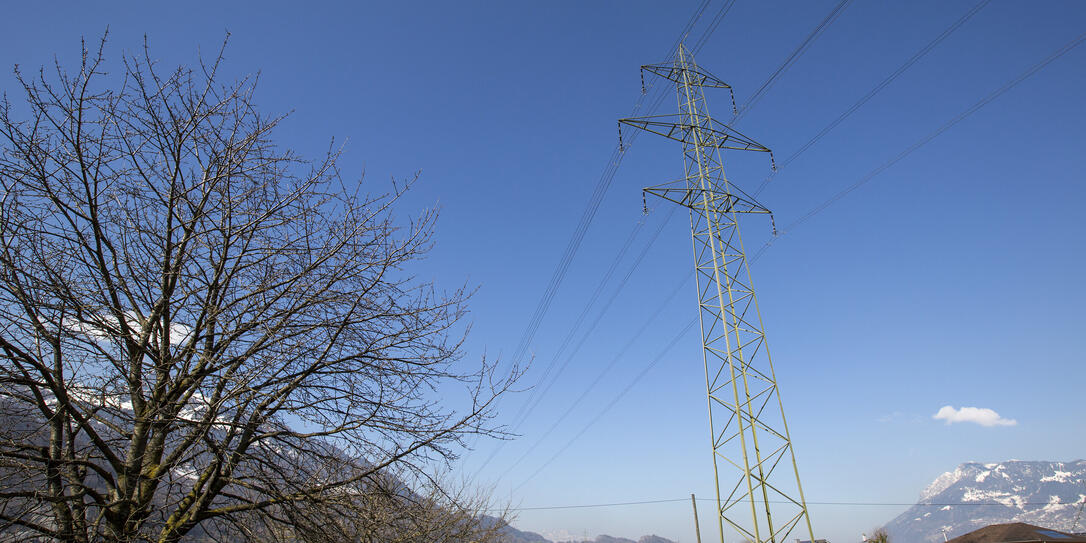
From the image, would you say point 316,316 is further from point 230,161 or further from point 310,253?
point 230,161

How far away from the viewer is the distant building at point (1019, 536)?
95.5ft

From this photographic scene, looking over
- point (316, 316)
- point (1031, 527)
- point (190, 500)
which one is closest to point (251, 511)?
point (190, 500)

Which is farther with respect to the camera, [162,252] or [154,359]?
[162,252]

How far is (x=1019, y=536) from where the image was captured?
105 ft

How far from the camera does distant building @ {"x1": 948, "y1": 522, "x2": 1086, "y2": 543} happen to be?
29094 mm

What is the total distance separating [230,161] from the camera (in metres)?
5.25

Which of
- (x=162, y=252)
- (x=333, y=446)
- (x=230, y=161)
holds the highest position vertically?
(x=230, y=161)

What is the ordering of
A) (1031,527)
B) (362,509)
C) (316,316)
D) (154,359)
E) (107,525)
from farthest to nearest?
(1031,527) < (316,316) < (362,509) < (154,359) < (107,525)

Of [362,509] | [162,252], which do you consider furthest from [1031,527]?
[162,252]

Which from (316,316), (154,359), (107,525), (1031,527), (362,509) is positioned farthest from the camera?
(1031,527)

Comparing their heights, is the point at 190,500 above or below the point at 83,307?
below

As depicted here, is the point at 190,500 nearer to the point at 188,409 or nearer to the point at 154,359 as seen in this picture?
the point at 188,409

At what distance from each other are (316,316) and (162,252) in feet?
4.90

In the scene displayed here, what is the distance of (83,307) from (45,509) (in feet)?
5.31
